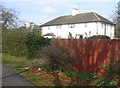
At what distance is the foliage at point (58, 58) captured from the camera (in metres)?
15.8

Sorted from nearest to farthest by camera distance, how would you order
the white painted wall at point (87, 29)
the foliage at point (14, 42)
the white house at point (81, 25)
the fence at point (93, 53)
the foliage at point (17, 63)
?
1. the fence at point (93, 53)
2. the foliage at point (17, 63)
3. the foliage at point (14, 42)
4. the white painted wall at point (87, 29)
5. the white house at point (81, 25)

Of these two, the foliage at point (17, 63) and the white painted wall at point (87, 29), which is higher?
the white painted wall at point (87, 29)

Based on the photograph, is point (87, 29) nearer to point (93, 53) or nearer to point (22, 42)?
point (22, 42)

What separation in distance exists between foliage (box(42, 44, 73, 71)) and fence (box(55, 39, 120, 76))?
421 mm

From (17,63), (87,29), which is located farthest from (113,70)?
(87,29)

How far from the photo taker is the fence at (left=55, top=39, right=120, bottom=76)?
13273 millimetres

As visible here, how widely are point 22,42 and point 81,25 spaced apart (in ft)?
98.3

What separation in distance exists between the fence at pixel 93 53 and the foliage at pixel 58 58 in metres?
0.42

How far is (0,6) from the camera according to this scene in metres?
64.1

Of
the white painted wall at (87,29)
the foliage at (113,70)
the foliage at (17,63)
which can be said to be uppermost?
the white painted wall at (87,29)

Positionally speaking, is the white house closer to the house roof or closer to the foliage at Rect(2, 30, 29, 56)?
the house roof

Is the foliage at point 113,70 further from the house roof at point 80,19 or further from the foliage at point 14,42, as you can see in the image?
the house roof at point 80,19

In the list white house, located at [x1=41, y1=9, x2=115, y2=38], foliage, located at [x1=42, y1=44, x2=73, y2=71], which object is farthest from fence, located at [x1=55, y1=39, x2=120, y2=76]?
white house, located at [x1=41, y1=9, x2=115, y2=38]

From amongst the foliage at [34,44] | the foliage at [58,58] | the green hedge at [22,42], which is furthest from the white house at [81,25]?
the foliage at [58,58]
